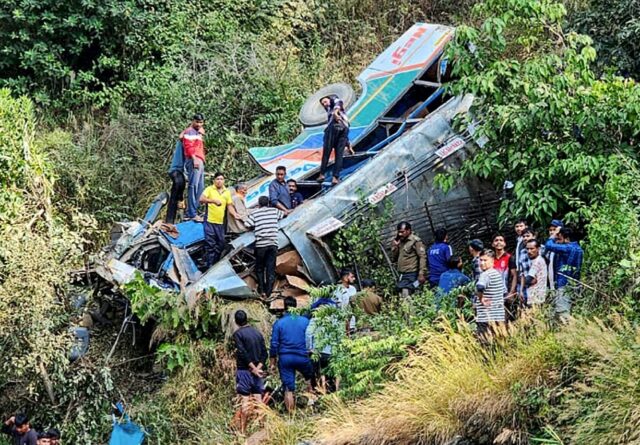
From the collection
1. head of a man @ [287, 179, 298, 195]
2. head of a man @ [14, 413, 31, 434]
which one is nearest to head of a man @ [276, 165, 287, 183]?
head of a man @ [287, 179, 298, 195]

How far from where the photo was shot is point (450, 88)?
53.5 feet

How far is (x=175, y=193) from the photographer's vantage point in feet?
59.4

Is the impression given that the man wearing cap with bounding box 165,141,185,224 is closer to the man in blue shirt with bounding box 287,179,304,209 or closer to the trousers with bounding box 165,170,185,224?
the trousers with bounding box 165,170,185,224

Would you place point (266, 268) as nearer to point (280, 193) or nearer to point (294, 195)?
point (280, 193)

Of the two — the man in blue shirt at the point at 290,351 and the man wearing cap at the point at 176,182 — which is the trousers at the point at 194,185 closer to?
the man wearing cap at the point at 176,182

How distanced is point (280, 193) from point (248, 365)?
4.37 meters

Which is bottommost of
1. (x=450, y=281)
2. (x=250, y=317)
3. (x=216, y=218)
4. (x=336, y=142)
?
(x=250, y=317)

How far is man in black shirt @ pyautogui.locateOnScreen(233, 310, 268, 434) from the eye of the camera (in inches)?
540

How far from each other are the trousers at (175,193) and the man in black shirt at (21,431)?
470 centimetres

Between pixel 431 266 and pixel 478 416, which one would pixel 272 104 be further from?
pixel 478 416

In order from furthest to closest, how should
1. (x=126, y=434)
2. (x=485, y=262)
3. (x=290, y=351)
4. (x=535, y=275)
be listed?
(x=126, y=434) → (x=290, y=351) → (x=535, y=275) → (x=485, y=262)

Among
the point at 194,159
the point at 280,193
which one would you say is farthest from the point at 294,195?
the point at 194,159

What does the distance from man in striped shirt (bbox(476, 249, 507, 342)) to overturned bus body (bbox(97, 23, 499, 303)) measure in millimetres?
4565

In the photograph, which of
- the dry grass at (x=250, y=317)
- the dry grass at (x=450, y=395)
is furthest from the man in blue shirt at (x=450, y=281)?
the dry grass at (x=250, y=317)
